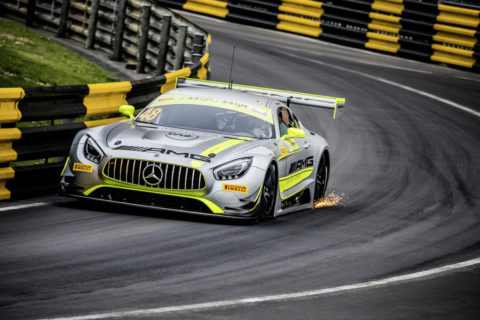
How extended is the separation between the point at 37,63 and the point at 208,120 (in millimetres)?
8562

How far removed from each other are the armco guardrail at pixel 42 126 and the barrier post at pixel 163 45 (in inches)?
287

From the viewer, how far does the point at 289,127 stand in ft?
35.2

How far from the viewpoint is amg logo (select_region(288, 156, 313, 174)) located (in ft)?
33.1

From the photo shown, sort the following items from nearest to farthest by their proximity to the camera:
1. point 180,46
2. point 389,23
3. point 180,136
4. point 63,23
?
point 180,136, point 180,46, point 63,23, point 389,23

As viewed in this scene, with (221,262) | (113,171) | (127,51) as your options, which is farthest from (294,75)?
(221,262)

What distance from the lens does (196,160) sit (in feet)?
28.6

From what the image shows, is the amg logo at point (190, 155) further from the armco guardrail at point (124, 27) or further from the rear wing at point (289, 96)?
the armco guardrail at point (124, 27)

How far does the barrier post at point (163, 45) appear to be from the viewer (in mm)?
18281

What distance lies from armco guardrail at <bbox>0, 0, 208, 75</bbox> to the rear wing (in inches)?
246

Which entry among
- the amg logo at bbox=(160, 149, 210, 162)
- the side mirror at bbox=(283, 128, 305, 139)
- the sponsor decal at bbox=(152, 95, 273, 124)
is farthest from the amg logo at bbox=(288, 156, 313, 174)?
the amg logo at bbox=(160, 149, 210, 162)

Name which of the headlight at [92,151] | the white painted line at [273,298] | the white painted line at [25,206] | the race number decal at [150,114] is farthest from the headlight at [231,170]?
the white painted line at [273,298]

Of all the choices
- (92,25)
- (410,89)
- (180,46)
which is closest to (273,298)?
(180,46)

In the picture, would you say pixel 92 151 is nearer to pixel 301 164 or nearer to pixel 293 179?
pixel 293 179

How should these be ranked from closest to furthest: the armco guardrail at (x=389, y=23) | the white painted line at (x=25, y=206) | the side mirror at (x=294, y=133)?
the white painted line at (x=25, y=206) → the side mirror at (x=294, y=133) → the armco guardrail at (x=389, y=23)
